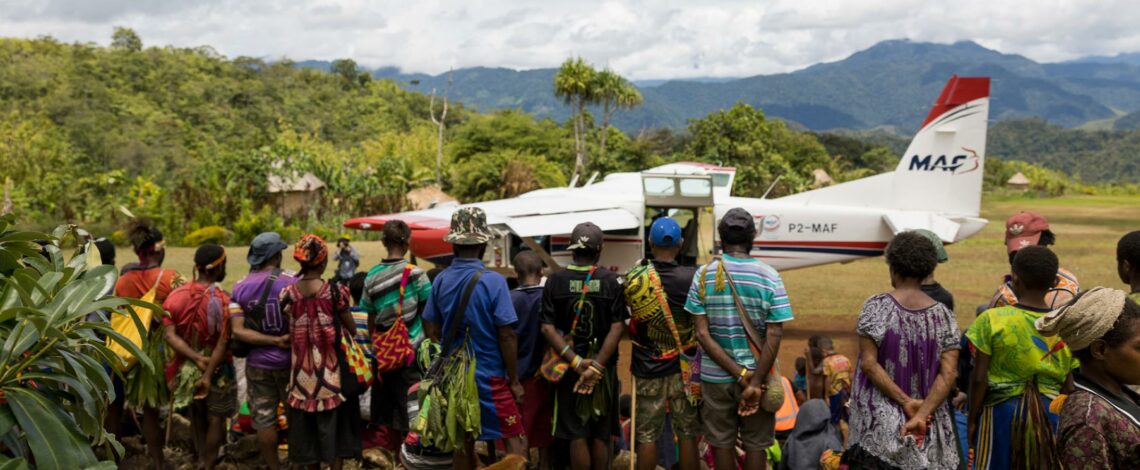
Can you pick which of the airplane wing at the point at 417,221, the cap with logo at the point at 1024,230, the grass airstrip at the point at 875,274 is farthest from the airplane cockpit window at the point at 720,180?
the cap with logo at the point at 1024,230

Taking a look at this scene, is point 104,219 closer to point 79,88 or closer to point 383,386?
point 383,386

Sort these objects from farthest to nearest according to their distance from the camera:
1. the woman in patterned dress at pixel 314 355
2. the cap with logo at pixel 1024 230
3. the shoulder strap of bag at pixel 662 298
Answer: the cap with logo at pixel 1024 230
the woman in patterned dress at pixel 314 355
the shoulder strap of bag at pixel 662 298

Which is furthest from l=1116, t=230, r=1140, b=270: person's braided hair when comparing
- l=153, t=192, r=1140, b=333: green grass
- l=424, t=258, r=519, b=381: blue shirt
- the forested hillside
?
the forested hillside

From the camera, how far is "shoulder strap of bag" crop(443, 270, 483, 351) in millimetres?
4109

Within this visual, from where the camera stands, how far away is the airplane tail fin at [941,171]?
36.0 feet

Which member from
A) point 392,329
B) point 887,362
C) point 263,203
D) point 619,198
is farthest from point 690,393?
point 263,203

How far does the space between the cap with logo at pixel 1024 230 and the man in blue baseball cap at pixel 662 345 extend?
2.15m

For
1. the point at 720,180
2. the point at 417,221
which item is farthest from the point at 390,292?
the point at 720,180

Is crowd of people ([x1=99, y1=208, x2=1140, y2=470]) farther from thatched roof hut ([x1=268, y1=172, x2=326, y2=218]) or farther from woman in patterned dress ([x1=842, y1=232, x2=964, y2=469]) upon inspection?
thatched roof hut ([x1=268, y1=172, x2=326, y2=218])

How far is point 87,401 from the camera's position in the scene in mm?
2703

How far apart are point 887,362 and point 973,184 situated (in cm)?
891

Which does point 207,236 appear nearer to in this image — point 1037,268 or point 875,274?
point 875,274

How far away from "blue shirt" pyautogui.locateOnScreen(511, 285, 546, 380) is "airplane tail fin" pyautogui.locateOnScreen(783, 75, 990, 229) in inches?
287

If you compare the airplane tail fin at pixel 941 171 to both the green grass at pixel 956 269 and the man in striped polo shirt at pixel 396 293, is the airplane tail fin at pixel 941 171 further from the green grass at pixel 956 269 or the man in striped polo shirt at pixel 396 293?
the man in striped polo shirt at pixel 396 293
